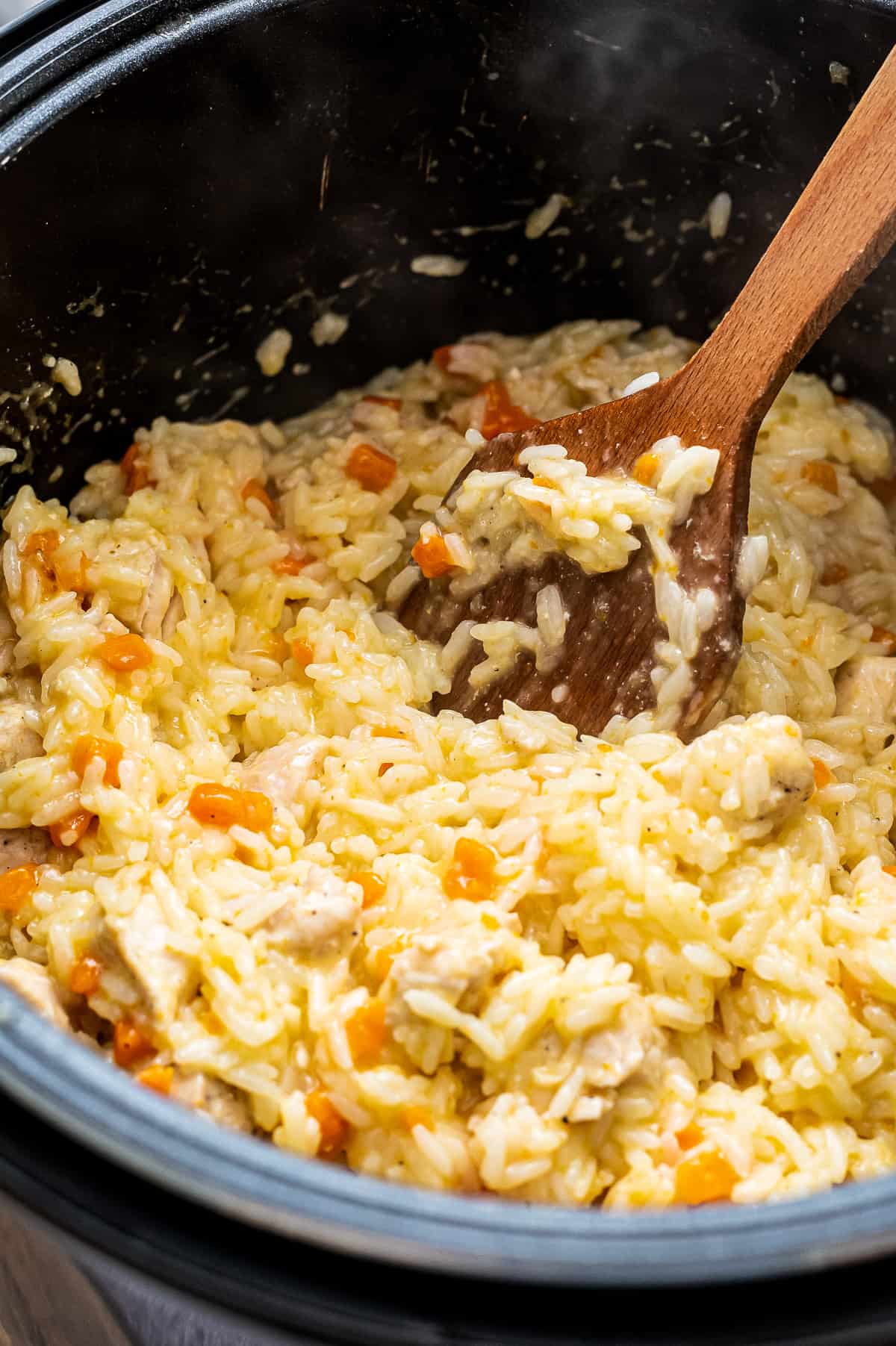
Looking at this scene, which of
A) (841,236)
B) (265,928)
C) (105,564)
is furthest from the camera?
(105,564)

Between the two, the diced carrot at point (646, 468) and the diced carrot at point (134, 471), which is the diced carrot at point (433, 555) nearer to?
the diced carrot at point (646, 468)

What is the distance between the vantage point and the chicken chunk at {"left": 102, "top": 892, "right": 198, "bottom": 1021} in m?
2.69

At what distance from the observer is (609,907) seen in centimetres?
290

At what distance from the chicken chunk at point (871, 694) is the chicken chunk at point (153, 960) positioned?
184 cm

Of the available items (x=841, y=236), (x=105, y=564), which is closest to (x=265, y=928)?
(x=105, y=564)

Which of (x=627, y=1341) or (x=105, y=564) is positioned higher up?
(x=105, y=564)

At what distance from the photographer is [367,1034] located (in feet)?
8.89

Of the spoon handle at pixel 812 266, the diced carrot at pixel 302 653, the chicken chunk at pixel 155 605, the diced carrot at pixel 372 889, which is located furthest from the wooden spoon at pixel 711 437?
the chicken chunk at pixel 155 605

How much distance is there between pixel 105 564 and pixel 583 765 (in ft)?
4.40

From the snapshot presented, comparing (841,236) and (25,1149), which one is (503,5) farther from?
(25,1149)

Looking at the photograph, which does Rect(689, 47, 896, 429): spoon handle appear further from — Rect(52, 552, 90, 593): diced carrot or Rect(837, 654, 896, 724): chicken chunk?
Rect(52, 552, 90, 593): diced carrot

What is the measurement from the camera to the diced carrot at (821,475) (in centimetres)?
393

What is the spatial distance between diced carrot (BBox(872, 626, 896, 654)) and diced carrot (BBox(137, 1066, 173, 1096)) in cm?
224

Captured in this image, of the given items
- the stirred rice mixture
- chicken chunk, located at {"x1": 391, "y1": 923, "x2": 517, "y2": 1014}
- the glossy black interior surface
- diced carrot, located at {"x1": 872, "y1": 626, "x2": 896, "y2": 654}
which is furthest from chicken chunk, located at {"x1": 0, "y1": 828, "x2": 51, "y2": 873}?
diced carrot, located at {"x1": 872, "y1": 626, "x2": 896, "y2": 654}
